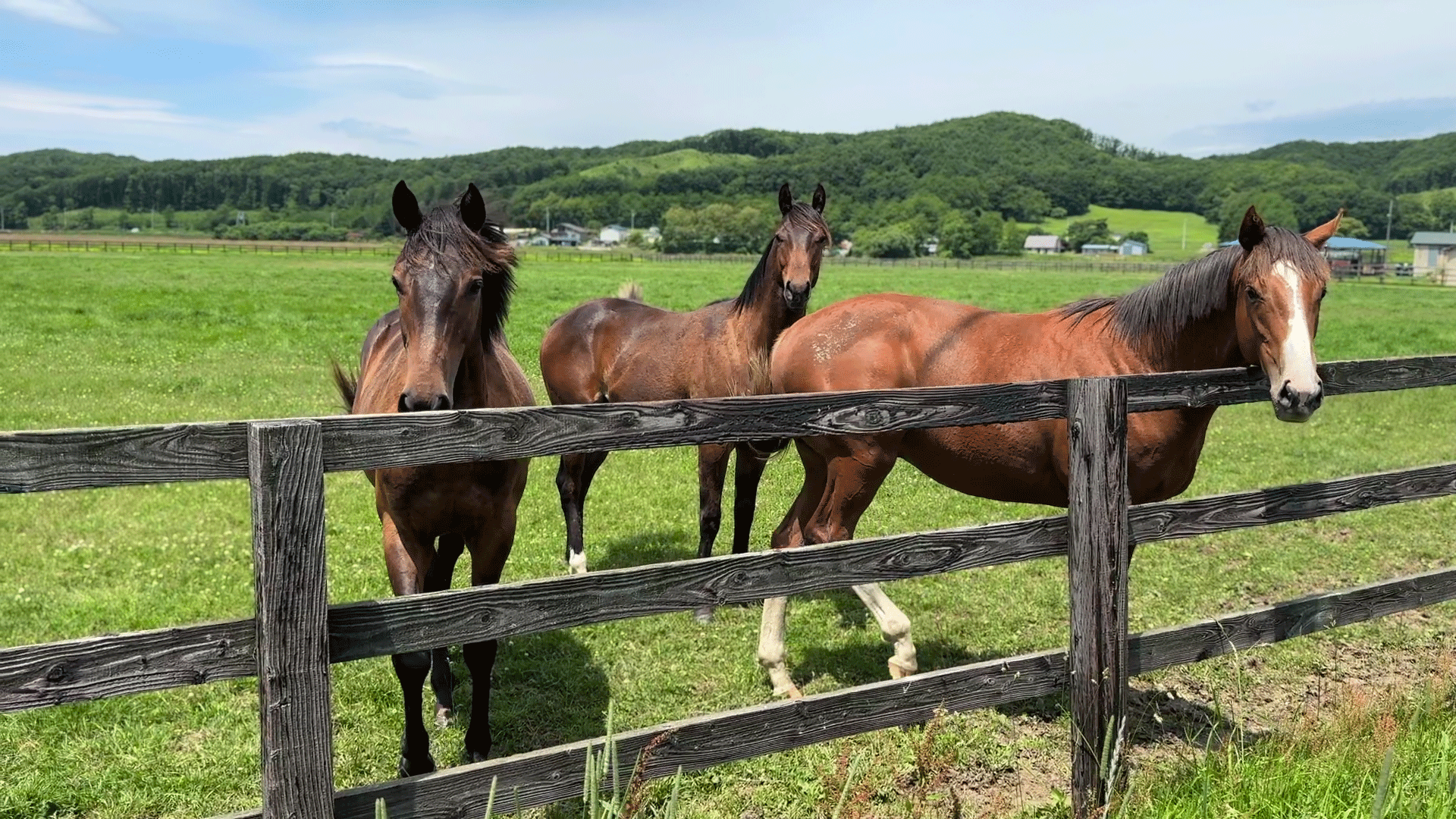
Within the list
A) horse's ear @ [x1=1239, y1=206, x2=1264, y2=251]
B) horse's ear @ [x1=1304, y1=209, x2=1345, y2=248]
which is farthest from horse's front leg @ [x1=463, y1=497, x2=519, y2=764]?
horse's ear @ [x1=1304, y1=209, x2=1345, y2=248]

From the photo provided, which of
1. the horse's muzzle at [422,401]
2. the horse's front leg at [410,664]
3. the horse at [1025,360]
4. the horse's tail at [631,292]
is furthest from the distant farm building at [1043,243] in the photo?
the horse's muzzle at [422,401]

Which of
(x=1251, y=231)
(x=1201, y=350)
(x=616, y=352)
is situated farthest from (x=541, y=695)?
(x=1251, y=231)

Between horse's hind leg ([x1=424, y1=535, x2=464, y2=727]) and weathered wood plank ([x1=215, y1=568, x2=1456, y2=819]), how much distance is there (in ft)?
5.58

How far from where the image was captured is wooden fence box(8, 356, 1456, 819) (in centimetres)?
209

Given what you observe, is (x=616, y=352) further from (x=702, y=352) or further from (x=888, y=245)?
(x=888, y=245)

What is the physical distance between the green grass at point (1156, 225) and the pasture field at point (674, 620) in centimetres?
12500

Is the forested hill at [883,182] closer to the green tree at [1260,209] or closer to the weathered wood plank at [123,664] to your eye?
the green tree at [1260,209]

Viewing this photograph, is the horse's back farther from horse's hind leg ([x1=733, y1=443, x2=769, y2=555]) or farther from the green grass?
the green grass

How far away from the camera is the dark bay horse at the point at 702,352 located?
22.2ft

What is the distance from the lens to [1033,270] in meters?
74.4

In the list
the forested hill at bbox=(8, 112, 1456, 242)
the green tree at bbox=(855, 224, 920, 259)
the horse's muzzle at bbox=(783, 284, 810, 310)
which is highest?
the forested hill at bbox=(8, 112, 1456, 242)

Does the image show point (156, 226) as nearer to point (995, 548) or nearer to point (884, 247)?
point (884, 247)

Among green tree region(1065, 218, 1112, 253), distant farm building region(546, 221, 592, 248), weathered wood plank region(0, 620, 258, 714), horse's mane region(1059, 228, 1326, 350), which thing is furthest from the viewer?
green tree region(1065, 218, 1112, 253)

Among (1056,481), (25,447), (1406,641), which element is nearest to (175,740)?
(25,447)
